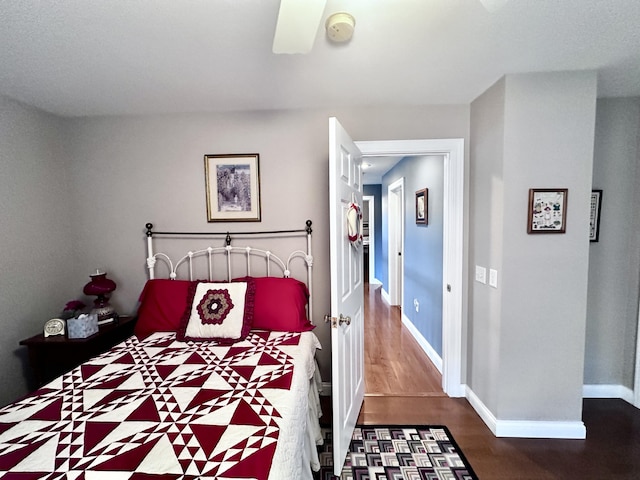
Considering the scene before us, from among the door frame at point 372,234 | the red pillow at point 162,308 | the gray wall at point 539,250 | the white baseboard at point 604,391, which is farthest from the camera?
the door frame at point 372,234

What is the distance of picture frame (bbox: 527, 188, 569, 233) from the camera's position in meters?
1.84

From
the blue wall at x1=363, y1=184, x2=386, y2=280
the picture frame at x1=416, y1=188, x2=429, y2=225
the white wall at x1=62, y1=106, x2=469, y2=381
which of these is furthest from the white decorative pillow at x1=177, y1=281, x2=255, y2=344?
the blue wall at x1=363, y1=184, x2=386, y2=280

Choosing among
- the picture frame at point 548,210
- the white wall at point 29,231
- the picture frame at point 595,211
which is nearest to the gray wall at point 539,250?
the picture frame at point 548,210

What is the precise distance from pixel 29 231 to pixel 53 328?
0.76 meters

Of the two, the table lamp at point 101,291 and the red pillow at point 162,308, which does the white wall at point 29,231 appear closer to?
the table lamp at point 101,291

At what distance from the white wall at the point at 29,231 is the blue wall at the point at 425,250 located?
11.0 feet

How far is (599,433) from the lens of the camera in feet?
6.37

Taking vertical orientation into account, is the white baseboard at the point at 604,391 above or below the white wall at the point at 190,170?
below

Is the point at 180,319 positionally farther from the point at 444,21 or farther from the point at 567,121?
the point at 567,121

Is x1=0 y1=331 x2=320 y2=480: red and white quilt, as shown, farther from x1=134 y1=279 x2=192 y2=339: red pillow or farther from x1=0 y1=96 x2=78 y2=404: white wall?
x1=0 y1=96 x2=78 y2=404: white wall

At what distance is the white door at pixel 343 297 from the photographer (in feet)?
5.24

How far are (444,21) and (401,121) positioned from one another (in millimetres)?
980

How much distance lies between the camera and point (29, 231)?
7.06 ft

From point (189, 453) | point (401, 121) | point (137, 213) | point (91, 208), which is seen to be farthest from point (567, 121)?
point (91, 208)
